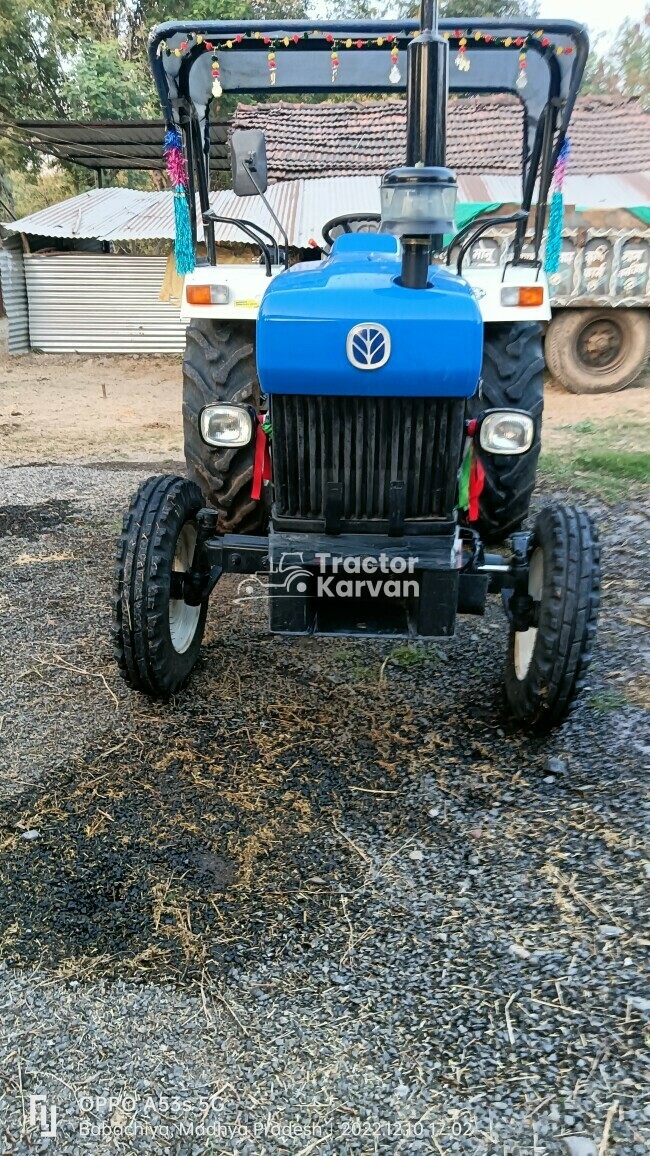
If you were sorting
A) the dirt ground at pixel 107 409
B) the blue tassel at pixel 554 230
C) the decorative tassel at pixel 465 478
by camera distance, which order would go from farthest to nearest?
the dirt ground at pixel 107 409, the blue tassel at pixel 554 230, the decorative tassel at pixel 465 478

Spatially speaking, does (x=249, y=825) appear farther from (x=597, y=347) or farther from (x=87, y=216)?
(x=87, y=216)

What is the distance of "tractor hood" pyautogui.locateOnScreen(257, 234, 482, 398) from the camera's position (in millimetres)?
2361

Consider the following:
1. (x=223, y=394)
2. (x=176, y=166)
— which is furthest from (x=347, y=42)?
(x=223, y=394)

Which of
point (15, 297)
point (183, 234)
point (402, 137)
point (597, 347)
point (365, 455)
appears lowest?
point (597, 347)

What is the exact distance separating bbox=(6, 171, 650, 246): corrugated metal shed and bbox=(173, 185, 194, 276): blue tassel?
21.3 ft

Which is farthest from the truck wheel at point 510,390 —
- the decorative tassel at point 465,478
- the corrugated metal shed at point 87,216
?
the corrugated metal shed at point 87,216

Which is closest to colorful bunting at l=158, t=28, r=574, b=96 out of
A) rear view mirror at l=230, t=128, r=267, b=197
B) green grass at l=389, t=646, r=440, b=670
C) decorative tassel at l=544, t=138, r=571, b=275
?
decorative tassel at l=544, t=138, r=571, b=275

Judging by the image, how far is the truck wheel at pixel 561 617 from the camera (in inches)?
104

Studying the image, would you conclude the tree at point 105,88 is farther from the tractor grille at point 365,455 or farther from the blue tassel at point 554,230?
the tractor grille at point 365,455

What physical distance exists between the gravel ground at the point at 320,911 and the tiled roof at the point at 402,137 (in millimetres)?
10000

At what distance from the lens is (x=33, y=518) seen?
5.38m

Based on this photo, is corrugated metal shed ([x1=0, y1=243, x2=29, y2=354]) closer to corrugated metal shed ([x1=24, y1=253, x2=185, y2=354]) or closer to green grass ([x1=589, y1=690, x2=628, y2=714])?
corrugated metal shed ([x1=24, y1=253, x2=185, y2=354])

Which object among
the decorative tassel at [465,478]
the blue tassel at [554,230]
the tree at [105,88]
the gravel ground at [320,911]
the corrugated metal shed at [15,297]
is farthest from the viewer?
the tree at [105,88]

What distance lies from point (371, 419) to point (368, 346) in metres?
0.25
